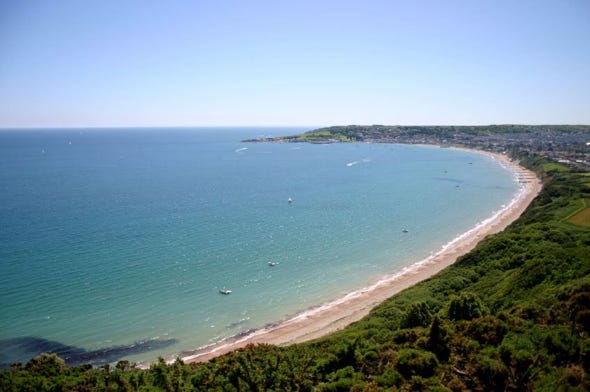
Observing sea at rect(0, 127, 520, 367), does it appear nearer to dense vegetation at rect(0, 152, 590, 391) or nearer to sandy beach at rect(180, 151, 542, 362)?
sandy beach at rect(180, 151, 542, 362)

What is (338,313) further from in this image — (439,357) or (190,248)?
(190,248)

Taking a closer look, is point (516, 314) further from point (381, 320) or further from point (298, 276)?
point (298, 276)

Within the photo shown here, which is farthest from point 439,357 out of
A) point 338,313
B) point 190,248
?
point 190,248

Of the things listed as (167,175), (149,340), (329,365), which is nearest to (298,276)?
(149,340)

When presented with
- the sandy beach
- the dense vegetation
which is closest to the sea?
the sandy beach

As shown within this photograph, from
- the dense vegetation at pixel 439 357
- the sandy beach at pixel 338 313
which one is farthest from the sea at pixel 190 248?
the dense vegetation at pixel 439 357

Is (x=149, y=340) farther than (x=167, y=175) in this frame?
No

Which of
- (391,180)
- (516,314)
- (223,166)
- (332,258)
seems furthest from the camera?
(223,166)
